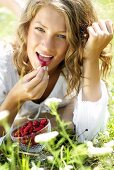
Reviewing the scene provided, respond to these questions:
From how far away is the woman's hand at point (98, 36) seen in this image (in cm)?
193

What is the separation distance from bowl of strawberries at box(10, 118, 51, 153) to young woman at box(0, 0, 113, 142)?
0.25ft

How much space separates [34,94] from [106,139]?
0.42 meters

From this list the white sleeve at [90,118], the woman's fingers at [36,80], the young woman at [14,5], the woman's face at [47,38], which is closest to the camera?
the woman's fingers at [36,80]

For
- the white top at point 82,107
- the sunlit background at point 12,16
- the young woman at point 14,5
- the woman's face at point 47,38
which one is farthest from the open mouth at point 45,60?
the sunlit background at point 12,16

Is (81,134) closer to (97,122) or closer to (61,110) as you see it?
(97,122)

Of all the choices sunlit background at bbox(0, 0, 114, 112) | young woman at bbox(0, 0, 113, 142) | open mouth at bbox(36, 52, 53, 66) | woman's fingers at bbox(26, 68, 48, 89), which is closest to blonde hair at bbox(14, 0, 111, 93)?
young woman at bbox(0, 0, 113, 142)

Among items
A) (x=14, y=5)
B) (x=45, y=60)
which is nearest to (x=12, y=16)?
(x=14, y=5)

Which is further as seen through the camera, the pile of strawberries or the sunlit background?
the sunlit background

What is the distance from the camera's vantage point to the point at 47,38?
1958 millimetres

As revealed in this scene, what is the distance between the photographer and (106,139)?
2047mm

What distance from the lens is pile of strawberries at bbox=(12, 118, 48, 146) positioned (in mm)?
1927

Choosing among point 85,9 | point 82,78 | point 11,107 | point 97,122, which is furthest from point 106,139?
point 85,9

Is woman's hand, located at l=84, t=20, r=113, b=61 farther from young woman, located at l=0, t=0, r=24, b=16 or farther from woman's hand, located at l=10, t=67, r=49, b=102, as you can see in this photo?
young woman, located at l=0, t=0, r=24, b=16

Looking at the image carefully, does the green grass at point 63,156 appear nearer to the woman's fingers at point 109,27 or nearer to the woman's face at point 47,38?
the woman's face at point 47,38
